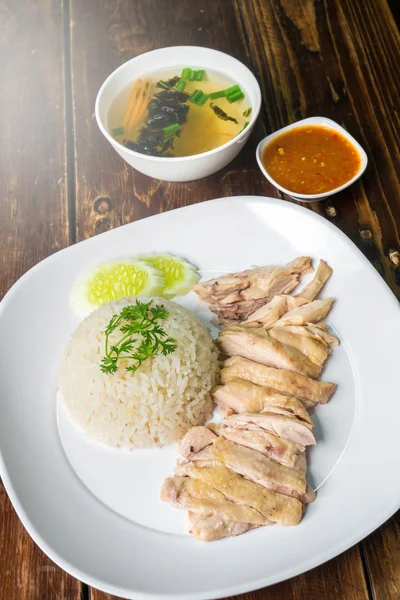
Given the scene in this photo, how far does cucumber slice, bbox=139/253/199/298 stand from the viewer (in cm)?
391

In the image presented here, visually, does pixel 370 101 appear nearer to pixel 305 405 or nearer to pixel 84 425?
pixel 305 405

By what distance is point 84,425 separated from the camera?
3455 mm

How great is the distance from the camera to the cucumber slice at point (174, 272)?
3906 mm

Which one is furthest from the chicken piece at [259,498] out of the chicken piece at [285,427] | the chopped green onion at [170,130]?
the chopped green onion at [170,130]

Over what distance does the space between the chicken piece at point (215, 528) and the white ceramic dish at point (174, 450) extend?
6 cm

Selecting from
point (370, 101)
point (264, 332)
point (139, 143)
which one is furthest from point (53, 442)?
point (370, 101)

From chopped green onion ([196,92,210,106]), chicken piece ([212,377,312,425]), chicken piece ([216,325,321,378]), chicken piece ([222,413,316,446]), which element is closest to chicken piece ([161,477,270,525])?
chicken piece ([222,413,316,446])

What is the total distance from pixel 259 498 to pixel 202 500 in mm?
258

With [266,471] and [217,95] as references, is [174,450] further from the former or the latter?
[217,95]

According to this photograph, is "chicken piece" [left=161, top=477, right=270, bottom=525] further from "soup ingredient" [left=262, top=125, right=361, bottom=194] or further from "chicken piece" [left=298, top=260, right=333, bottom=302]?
"soup ingredient" [left=262, top=125, right=361, bottom=194]

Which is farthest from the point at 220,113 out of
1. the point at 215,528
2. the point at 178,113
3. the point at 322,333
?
the point at 215,528

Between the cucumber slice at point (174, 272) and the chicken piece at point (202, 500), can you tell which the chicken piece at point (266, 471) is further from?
the cucumber slice at point (174, 272)

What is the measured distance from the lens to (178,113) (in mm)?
4301

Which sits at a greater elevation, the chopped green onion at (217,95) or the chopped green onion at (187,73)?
the chopped green onion at (187,73)
